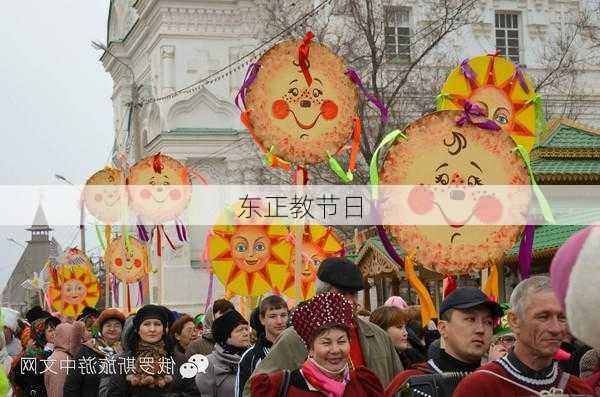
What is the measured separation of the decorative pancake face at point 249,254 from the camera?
43.8 ft

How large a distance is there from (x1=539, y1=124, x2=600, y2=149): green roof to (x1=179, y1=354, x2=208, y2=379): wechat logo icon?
22.2ft

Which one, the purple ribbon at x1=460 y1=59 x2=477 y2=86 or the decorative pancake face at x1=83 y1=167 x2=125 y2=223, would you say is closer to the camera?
the purple ribbon at x1=460 y1=59 x2=477 y2=86

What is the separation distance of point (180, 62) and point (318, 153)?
3039cm

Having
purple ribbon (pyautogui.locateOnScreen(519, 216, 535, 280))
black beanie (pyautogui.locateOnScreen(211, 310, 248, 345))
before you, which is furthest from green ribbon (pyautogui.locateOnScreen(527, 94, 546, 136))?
black beanie (pyautogui.locateOnScreen(211, 310, 248, 345))

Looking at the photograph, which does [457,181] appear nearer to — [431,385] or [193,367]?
[431,385]

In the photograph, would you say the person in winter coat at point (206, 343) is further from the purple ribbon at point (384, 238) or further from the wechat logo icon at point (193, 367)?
the purple ribbon at point (384, 238)

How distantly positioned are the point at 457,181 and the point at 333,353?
1639 mm

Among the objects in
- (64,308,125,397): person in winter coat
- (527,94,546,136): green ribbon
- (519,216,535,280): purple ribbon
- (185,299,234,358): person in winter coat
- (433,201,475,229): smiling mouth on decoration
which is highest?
(527,94,546,136): green ribbon

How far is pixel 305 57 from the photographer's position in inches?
349

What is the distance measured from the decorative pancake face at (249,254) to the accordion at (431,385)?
828 centimetres

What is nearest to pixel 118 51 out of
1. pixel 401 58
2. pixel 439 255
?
pixel 401 58

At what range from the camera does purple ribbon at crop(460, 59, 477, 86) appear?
845 cm

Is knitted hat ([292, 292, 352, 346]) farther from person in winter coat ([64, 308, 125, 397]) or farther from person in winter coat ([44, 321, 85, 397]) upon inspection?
person in winter coat ([44, 321, 85, 397])

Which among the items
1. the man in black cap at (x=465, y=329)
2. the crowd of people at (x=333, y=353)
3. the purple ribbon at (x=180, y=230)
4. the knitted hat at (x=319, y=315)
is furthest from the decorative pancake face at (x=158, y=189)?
the man in black cap at (x=465, y=329)
